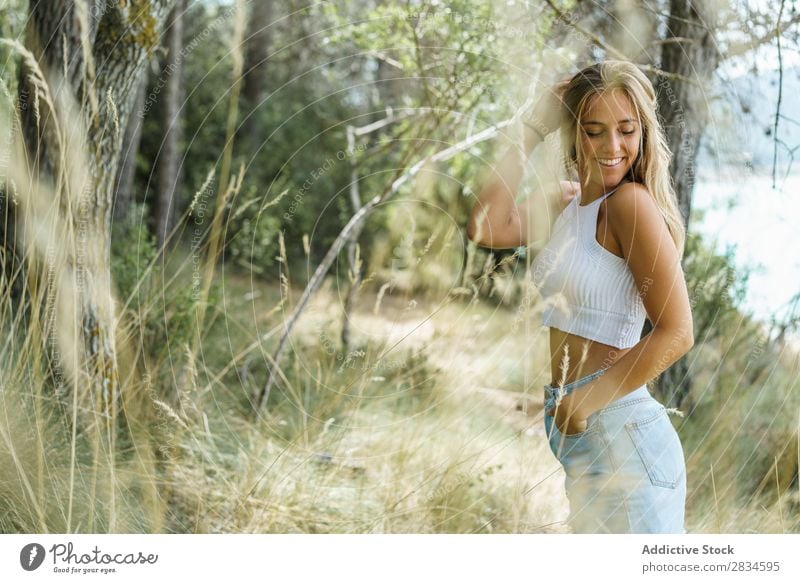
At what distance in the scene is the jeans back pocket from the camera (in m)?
1.32

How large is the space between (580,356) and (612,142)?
1.44 ft

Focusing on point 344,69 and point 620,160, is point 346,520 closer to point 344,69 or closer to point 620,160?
point 620,160

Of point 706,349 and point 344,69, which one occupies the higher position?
point 344,69

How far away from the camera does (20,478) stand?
175 cm

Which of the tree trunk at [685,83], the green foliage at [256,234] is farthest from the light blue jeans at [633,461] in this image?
the green foliage at [256,234]

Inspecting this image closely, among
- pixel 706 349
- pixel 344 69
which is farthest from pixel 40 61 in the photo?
pixel 344 69

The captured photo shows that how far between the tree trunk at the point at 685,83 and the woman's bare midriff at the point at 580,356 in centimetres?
99

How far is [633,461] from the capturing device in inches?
51.8

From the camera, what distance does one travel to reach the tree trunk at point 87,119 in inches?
74.5

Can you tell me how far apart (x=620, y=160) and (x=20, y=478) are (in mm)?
1580

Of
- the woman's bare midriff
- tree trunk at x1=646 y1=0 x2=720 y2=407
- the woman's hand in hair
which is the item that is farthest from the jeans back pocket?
tree trunk at x1=646 y1=0 x2=720 y2=407
